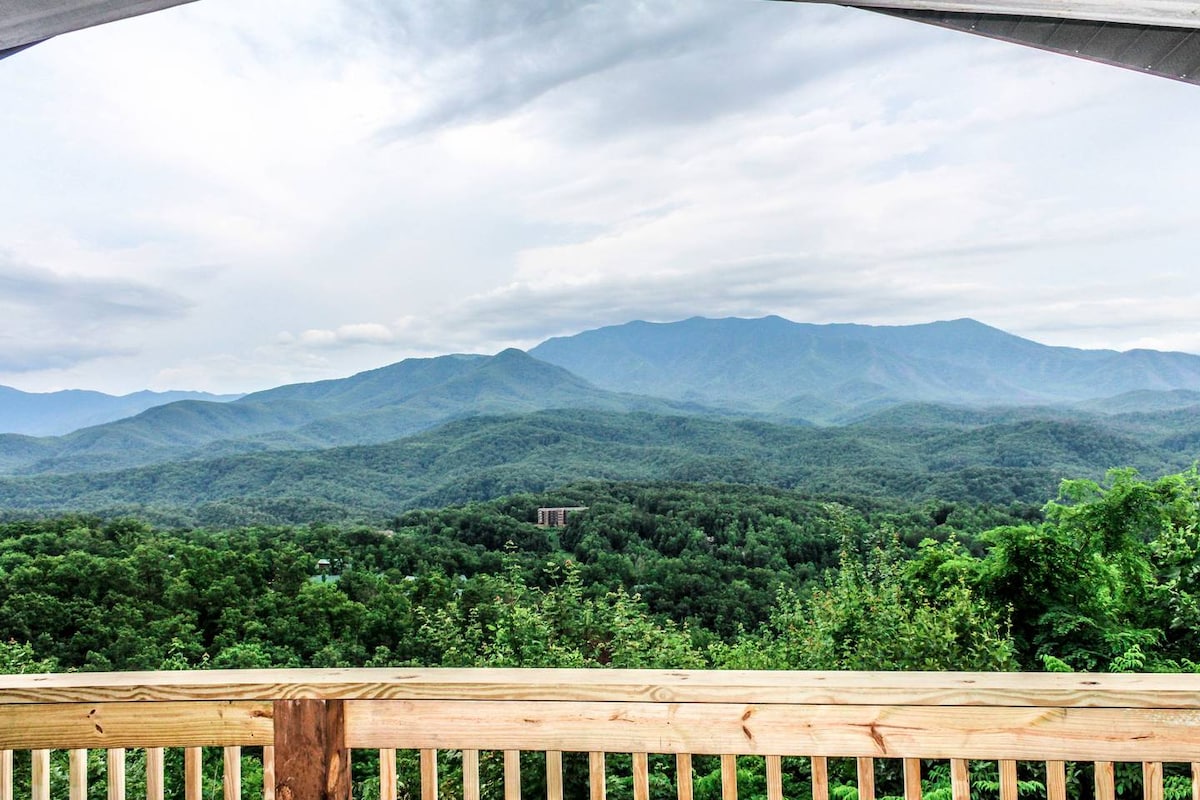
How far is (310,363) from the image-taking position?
32156 millimetres

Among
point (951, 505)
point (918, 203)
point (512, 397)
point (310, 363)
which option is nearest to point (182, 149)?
point (951, 505)

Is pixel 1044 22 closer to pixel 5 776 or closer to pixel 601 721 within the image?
pixel 601 721

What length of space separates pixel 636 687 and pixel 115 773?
822 millimetres

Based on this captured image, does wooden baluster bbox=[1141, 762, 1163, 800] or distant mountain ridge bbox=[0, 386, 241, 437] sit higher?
distant mountain ridge bbox=[0, 386, 241, 437]

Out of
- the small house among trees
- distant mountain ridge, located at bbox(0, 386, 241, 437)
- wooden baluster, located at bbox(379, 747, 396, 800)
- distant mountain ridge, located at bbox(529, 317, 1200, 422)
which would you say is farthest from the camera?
distant mountain ridge, located at bbox(529, 317, 1200, 422)

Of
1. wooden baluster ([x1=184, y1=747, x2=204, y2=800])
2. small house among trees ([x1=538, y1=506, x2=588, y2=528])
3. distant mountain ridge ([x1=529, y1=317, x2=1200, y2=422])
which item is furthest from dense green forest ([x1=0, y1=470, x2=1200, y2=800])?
distant mountain ridge ([x1=529, y1=317, x2=1200, y2=422])

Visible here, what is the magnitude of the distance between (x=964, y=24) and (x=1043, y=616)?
337cm

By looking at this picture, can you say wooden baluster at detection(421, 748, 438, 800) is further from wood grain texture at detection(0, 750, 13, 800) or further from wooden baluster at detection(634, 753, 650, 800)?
wood grain texture at detection(0, 750, 13, 800)

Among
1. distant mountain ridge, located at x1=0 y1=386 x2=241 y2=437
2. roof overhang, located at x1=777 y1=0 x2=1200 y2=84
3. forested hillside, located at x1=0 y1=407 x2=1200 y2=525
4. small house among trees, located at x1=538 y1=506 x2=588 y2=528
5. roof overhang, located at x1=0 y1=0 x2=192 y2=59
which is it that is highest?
distant mountain ridge, located at x1=0 y1=386 x2=241 y2=437

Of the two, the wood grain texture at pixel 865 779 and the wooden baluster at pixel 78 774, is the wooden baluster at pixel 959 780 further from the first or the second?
the wooden baluster at pixel 78 774

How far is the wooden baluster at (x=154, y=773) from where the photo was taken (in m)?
1.08

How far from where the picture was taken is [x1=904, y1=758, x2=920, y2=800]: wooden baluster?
97 cm

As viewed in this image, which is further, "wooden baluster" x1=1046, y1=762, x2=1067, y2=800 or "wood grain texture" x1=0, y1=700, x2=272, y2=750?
"wood grain texture" x1=0, y1=700, x2=272, y2=750

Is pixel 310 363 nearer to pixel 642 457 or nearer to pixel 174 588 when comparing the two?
pixel 642 457
